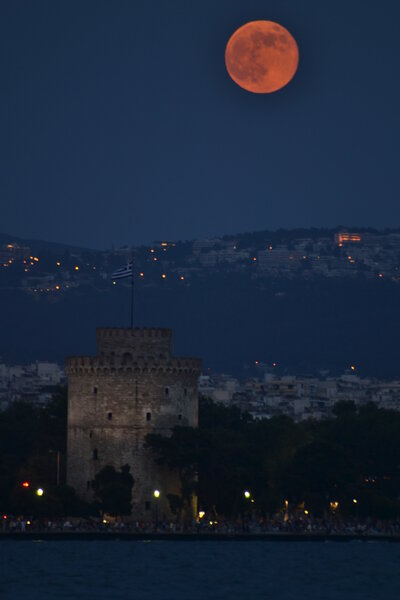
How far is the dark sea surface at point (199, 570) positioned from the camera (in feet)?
235

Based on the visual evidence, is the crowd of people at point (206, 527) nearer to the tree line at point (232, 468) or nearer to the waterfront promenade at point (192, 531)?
the waterfront promenade at point (192, 531)

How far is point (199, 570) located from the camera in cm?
7900

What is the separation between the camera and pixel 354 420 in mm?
117625

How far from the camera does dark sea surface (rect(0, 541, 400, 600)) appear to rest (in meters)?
71.6

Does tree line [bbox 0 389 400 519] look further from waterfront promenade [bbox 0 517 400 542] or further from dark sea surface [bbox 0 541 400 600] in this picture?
dark sea surface [bbox 0 541 400 600]

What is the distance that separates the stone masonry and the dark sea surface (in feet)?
18.9

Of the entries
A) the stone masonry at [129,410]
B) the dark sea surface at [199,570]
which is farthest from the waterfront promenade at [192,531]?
the stone masonry at [129,410]

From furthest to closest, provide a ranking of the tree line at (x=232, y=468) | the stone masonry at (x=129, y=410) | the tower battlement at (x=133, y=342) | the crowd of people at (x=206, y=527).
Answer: the tower battlement at (x=133, y=342), the stone masonry at (x=129, y=410), the tree line at (x=232, y=468), the crowd of people at (x=206, y=527)

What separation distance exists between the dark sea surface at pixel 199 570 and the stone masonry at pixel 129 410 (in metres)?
5.77

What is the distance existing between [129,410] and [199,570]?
17.8 meters

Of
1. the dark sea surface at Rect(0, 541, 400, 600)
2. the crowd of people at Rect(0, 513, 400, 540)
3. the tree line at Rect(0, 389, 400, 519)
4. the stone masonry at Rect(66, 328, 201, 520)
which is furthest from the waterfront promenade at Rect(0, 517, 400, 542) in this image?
the stone masonry at Rect(66, 328, 201, 520)

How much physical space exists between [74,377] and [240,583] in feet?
81.3

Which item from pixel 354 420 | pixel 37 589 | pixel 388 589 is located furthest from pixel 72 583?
pixel 354 420

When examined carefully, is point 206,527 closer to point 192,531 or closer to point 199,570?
point 192,531
